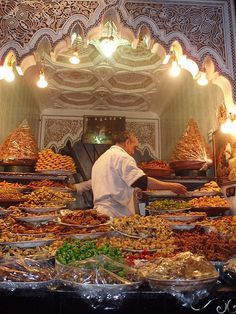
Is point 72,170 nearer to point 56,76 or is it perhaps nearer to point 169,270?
point 56,76

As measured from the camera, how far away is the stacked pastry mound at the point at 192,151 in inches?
203

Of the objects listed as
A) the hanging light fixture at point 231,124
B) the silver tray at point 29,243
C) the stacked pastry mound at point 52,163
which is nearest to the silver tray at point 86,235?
the silver tray at point 29,243

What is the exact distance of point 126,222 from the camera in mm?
3031

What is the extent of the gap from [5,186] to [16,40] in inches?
80.6

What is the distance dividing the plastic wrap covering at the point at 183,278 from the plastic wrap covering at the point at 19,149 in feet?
10.9

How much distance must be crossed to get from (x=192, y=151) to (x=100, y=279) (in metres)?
3.60

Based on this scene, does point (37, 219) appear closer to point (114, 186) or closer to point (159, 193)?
point (114, 186)

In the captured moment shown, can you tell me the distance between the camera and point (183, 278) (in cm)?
195

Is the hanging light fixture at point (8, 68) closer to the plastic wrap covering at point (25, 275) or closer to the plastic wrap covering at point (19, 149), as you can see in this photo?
the plastic wrap covering at point (19, 149)

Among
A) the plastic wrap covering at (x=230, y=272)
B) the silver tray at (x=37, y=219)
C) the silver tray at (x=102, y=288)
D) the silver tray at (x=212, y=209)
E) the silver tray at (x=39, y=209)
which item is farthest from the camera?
the silver tray at (x=212, y=209)

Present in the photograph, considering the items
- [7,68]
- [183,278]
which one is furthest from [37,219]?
[183,278]

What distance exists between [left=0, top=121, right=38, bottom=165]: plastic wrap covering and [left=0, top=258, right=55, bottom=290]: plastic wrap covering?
9.65 feet

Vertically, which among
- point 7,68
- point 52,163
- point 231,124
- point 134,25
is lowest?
point 52,163

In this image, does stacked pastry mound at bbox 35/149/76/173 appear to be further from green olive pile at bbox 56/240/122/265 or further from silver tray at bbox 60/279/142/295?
silver tray at bbox 60/279/142/295
